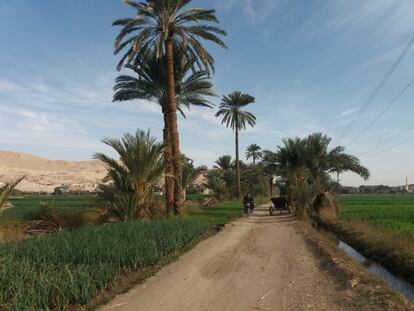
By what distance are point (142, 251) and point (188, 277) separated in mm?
1540

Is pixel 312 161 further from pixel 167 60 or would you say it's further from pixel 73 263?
pixel 73 263

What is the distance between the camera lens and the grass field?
6469 millimetres

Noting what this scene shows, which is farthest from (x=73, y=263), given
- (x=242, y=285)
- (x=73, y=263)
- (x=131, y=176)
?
(x=131, y=176)

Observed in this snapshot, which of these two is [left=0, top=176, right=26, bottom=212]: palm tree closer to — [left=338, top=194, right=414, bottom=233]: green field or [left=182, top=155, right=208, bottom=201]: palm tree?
[left=338, top=194, right=414, bottom=233]: green field

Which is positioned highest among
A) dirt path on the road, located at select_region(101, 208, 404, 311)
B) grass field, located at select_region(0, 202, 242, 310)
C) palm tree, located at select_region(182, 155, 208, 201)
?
palm tree, located at select_region(182, 155, 208, 201)

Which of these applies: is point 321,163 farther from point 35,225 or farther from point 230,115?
point 35,225

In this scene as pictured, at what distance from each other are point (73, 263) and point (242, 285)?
343cm

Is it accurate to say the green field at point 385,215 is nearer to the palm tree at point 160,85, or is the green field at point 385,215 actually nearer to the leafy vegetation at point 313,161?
the leafy vegetation at point 313,161

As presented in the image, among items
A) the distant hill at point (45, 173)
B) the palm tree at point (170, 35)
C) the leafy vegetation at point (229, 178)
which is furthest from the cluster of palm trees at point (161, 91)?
the distant hill at point (45, 173)

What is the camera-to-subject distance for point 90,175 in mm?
174625

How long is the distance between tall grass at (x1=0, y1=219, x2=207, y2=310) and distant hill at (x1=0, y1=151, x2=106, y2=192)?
12065 cm

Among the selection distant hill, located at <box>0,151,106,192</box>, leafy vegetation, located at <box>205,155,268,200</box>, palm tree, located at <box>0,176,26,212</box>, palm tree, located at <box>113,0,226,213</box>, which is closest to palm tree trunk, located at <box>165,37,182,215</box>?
palm tree, located at <box>113,0,226,213</box>

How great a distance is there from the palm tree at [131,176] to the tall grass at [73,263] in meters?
6.25

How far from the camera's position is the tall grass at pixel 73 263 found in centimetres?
648
